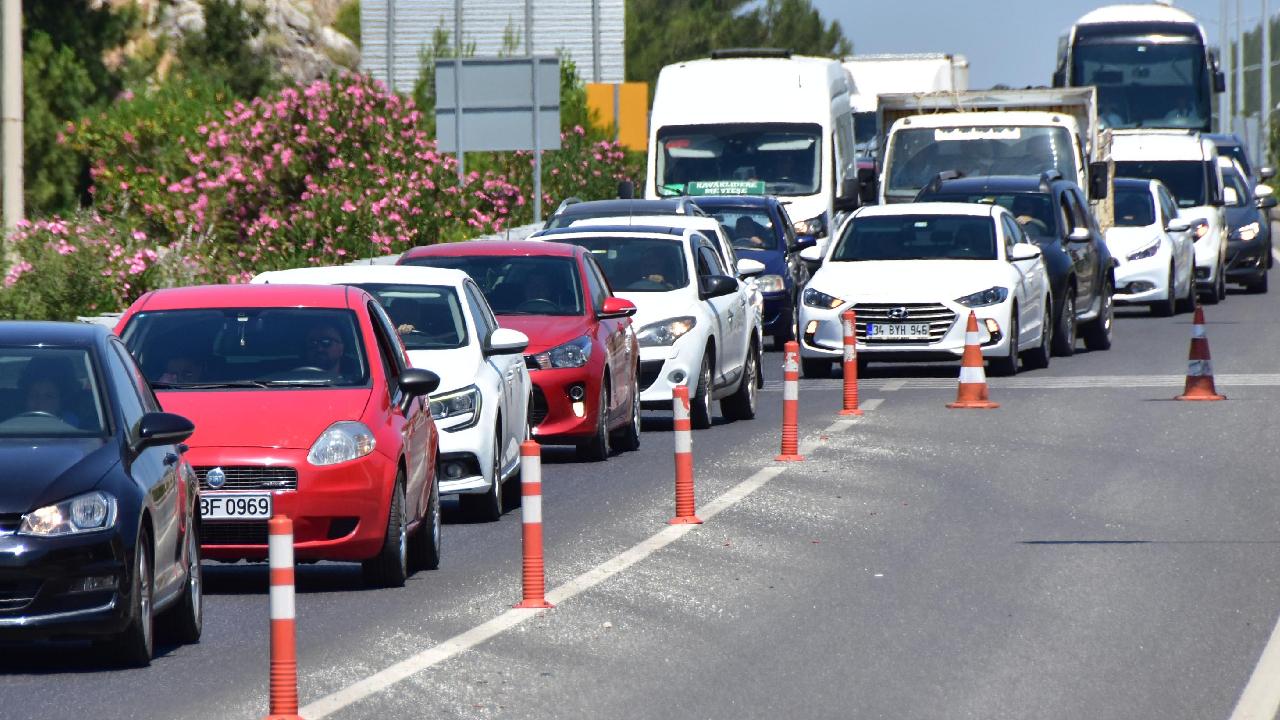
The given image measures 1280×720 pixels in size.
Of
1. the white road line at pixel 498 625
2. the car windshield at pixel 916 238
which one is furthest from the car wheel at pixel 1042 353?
the white road line at pixel 498 625

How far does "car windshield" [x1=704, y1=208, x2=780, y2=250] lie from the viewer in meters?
30.6

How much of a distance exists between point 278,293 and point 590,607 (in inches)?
108

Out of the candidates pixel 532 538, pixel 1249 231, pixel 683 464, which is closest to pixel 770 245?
pixel 1249 231

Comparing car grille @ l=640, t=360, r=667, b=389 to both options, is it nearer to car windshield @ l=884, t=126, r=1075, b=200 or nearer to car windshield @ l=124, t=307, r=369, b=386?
car windshield @ l=124, t=307, r=369, b=386

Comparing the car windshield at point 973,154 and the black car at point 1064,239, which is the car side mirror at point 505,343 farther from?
the car windshield at point 973,154

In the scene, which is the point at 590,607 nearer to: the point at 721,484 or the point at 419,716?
the point at 419,716

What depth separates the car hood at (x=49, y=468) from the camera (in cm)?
950

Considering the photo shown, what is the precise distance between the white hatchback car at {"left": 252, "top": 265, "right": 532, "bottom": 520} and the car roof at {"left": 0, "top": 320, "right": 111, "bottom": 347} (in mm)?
4124

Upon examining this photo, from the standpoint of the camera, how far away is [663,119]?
34844mm

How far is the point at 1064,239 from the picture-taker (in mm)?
28266

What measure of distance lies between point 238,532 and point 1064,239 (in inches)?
699

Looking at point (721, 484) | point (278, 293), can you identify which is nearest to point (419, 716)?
point (278, 293)

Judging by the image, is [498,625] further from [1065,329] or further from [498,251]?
[1065,329]

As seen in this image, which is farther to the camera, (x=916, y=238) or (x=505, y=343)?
(x=916, y=238)
